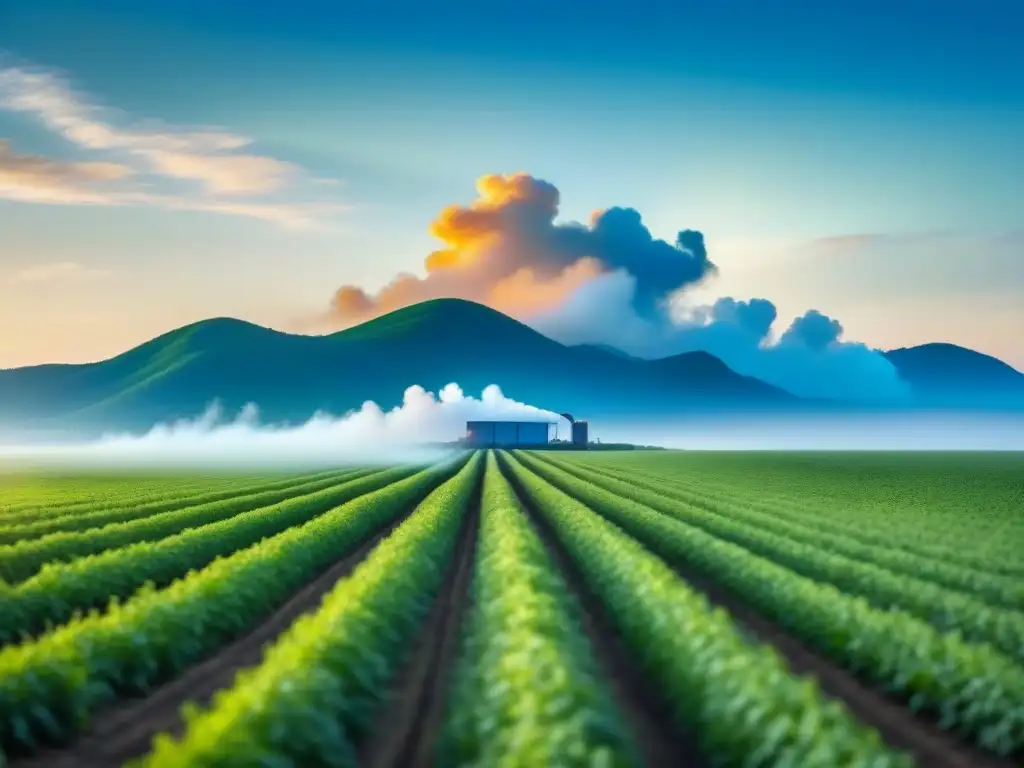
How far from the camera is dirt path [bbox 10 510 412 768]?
9312mm

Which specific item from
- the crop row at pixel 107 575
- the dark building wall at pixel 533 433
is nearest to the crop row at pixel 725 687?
the crop row at pixel 107 575

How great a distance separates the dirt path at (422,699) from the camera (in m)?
9.23

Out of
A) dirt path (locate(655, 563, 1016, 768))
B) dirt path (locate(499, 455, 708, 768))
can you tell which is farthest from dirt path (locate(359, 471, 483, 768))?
dirt path (locate(655, 563, 1016, 768))

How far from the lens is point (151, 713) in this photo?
10.6 meters

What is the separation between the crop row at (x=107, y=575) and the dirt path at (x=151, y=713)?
1.95 meters

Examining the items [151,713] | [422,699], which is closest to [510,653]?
[422,699]

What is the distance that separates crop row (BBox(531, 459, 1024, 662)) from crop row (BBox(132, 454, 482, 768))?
7882 millimetres

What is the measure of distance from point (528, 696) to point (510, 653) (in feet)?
6.05

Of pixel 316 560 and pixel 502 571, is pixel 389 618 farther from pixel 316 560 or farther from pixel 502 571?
pixel 316 560

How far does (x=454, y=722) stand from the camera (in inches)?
329

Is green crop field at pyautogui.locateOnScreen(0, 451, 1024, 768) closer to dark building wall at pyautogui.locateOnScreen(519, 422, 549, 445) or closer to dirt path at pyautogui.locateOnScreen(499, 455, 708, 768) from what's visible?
dirt path at pyautogui.locateOnScreen(499, 455, 708, 768)

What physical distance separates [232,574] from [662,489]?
32763mm

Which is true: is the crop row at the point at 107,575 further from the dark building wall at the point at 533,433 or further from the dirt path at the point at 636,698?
the dark building wall at the point at 533,433

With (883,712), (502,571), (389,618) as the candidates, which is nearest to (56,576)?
(389,618)
